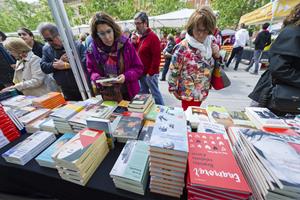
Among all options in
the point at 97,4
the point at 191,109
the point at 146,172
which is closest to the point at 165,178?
the point at 146,172

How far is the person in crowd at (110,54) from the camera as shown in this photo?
4.37 ft

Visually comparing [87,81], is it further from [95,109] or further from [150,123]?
[150,123]

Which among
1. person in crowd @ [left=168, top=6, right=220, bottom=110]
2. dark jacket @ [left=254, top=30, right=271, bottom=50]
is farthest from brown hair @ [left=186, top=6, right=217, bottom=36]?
dark jacket @ [left=254, top=30, right=271, bottom=50]

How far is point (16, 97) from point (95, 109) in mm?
1148

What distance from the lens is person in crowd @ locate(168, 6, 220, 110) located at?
123 centimetres

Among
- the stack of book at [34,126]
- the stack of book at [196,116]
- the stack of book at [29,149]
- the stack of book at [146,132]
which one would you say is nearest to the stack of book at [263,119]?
the stack of book at [196,116]

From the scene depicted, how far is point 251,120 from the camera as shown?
3.34 ft

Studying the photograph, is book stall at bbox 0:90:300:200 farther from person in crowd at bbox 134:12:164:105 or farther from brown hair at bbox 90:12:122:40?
person in crowd at bbox 134:12:164:105

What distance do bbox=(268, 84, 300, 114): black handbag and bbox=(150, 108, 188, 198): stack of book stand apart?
1.12m

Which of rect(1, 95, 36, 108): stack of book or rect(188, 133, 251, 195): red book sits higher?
rect(188, 133, 251, 195): red book

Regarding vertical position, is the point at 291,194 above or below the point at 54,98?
above

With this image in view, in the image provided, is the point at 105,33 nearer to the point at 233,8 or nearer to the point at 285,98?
the point at 285,98

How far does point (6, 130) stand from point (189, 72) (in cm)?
156

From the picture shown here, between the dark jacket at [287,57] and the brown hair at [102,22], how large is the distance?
1373 mm
